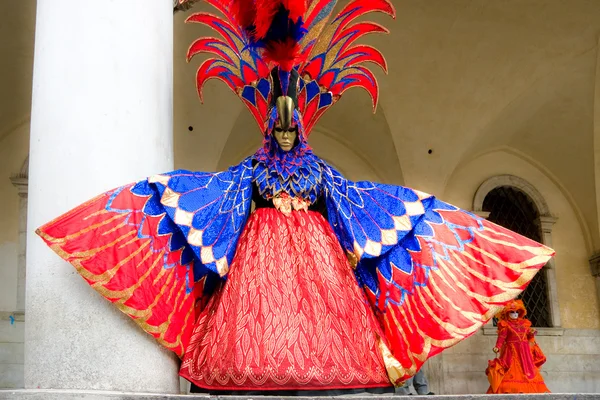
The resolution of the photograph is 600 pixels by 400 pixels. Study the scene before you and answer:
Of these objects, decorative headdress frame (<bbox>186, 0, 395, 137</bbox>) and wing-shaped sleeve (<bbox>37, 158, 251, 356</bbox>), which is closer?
wing-shaped sleeve (<bbox>37, 158, 251, 356</bbox>)

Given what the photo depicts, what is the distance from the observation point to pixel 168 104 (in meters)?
4.03

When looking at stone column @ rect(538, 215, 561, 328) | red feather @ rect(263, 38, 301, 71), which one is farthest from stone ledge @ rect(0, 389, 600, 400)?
stone column @ rect(538, 215, 561, 328)

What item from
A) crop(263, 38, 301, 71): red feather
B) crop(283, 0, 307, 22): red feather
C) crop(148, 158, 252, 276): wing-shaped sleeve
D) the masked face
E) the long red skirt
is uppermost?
crop(283, 0, 307, 22): red feather

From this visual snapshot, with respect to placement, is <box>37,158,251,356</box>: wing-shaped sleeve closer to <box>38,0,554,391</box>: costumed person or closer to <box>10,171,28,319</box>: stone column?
<box>38,0,554,391</box>: costumed person

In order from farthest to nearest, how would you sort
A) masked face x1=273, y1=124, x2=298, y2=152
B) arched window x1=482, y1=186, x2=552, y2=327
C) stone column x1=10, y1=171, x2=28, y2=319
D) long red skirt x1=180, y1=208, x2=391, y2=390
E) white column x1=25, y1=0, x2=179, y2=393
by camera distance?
arched window x1=482, y1=186, x2=552, y2=327 < stone column x1=10, y1=171, x2=28, y2=319 < masked face x1=273, y1=124, x2=298, y2=152 < long red skirt x1=180, y1=208, x2=391, y2=390 < white column x1=25, y1=0, x2=179, y2=393

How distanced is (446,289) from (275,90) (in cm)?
146

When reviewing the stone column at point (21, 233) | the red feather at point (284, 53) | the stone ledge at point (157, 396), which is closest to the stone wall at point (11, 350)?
the stone column at point (21, 233)

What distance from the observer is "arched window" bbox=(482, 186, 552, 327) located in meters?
10.9

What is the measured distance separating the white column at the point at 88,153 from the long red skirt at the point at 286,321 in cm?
32

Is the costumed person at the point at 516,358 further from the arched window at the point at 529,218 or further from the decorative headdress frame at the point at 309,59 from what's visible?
the decorative headdress frame at the point at 309,59

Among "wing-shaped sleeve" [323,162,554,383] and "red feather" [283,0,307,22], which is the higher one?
"red feather" [283,0,307,22]

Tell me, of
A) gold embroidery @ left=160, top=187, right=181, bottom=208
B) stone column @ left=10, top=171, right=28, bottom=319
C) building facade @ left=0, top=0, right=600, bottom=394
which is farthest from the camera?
building facade @ left=0, top=0, right=600, bottom=394

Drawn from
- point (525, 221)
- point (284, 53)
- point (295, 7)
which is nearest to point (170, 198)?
point (284, 53)

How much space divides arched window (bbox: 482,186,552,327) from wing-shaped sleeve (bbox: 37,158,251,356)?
7.70 m
